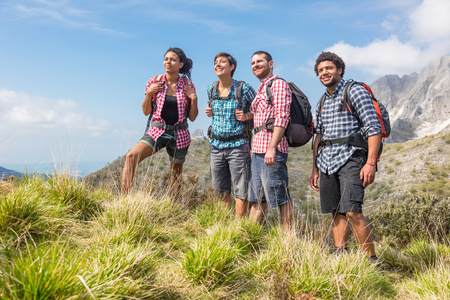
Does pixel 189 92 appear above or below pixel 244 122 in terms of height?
above

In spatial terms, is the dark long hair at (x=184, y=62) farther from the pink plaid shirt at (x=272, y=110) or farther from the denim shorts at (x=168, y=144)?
the pink plaid shirt at (x=272, y=110)

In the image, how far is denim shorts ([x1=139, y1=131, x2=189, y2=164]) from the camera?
494 centimetres

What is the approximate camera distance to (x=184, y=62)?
538 cm

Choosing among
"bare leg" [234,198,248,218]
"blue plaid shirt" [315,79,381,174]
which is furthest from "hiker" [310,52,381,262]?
"bare leg" [234,198,248,218]

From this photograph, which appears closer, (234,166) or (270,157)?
(270,157)

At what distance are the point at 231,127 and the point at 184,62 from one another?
158cm

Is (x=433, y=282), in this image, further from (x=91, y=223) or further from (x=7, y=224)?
(x=7, y=224)

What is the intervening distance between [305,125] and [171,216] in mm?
2457

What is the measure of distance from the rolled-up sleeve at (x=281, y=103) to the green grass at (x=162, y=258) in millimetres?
1241

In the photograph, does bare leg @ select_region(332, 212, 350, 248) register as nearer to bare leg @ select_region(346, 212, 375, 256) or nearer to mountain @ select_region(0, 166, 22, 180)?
bare leg @ select_region(346, 212, 375, 256)

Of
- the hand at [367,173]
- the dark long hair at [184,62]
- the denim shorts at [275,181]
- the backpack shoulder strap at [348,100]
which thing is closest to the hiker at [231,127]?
the denim shorts at [275,181]

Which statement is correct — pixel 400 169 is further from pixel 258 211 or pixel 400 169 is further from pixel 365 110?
pixel 365 110

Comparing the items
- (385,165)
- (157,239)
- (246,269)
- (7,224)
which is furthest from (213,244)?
(385,165)

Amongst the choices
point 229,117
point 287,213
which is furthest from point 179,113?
point 287,213
